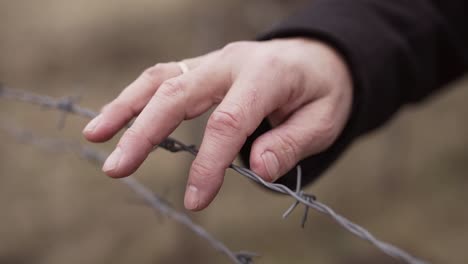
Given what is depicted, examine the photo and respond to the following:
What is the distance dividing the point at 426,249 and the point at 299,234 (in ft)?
2.18

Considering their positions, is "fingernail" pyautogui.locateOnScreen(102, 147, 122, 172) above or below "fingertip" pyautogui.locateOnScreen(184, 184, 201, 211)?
above

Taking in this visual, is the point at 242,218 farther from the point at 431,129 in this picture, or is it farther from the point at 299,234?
the point at 431,129

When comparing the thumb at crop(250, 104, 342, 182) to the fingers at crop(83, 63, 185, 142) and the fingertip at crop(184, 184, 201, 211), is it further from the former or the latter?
the fingers at crop(83, 63, 185, 142)

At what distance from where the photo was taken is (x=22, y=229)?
289cm

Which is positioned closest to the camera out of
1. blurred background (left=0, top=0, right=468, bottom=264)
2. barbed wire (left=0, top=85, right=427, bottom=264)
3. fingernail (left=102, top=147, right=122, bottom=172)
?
barbed wire (left=0, top=85, right=427, bottom=264)

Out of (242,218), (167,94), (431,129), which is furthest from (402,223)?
(167,94)

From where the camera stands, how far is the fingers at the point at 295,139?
81 cm

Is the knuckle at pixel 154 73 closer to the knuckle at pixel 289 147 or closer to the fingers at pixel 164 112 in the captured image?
the fingers at pixel 164 112

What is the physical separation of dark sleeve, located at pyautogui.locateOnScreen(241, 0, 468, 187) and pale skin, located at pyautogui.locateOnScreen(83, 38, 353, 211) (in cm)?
5

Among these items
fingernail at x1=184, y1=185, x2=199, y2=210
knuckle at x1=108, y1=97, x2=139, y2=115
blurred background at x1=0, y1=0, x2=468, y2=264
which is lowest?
blurred background at x1=0, y1=0, x2=468, y2=264

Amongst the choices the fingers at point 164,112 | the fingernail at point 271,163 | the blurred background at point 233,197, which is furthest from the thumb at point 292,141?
the blurred background at point 233,197

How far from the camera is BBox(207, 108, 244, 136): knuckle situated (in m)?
0.78

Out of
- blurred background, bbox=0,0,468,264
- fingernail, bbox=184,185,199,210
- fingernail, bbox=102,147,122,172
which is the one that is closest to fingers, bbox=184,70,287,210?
fingernail, bbox=184,185,199,210

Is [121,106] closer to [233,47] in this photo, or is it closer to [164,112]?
[164,112]
